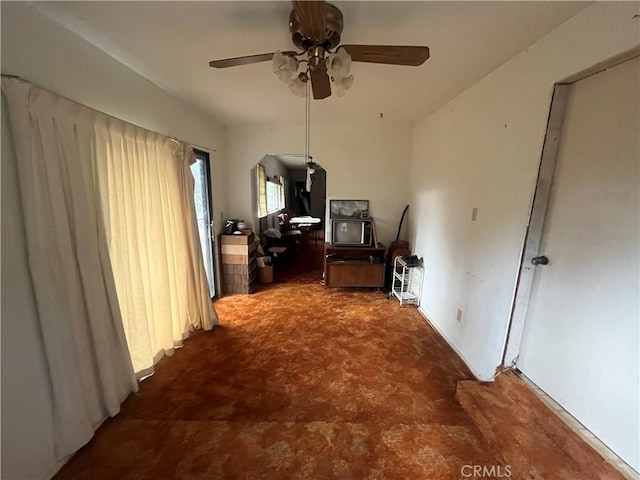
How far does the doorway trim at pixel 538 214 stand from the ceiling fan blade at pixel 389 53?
0.85 meters

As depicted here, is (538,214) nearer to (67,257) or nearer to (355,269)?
(355,269)

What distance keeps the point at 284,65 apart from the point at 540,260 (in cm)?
187

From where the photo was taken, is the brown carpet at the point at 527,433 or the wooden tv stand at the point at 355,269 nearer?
the brown carpet at the point at 527,433

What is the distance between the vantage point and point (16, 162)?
1240 mm

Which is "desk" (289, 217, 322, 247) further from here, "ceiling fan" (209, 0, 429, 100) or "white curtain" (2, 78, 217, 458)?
"ceiling fan" (209, 0, 429, 100)

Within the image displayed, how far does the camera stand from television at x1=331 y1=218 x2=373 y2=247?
391 cm

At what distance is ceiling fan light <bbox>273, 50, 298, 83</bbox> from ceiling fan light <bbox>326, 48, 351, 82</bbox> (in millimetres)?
181

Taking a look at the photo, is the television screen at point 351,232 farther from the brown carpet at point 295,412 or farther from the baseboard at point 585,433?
the baseboard at point 585,433

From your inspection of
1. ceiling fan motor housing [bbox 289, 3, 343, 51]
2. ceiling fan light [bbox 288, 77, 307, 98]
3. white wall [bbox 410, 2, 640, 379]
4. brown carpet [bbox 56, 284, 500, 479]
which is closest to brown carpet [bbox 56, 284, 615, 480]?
brown carpet [bbox 56, 284, 500, 479]

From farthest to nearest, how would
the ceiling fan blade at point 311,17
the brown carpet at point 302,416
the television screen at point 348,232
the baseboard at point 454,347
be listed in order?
the television screen at point 348,232 < the baseboard at point 454,347 < the brown carpet at point 302,416 < the ceiling fan blade at point 311,17

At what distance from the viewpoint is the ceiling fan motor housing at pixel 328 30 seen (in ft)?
4.12

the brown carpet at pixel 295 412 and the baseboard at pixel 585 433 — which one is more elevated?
the baseboard at pixel 585 433

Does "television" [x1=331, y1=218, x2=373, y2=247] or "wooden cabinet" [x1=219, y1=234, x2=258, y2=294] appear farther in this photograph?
"television" [x1=331, y1=218, x2=373, y2=247]

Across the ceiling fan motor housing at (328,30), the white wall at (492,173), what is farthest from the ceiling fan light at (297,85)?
the white wall at (492,173)
